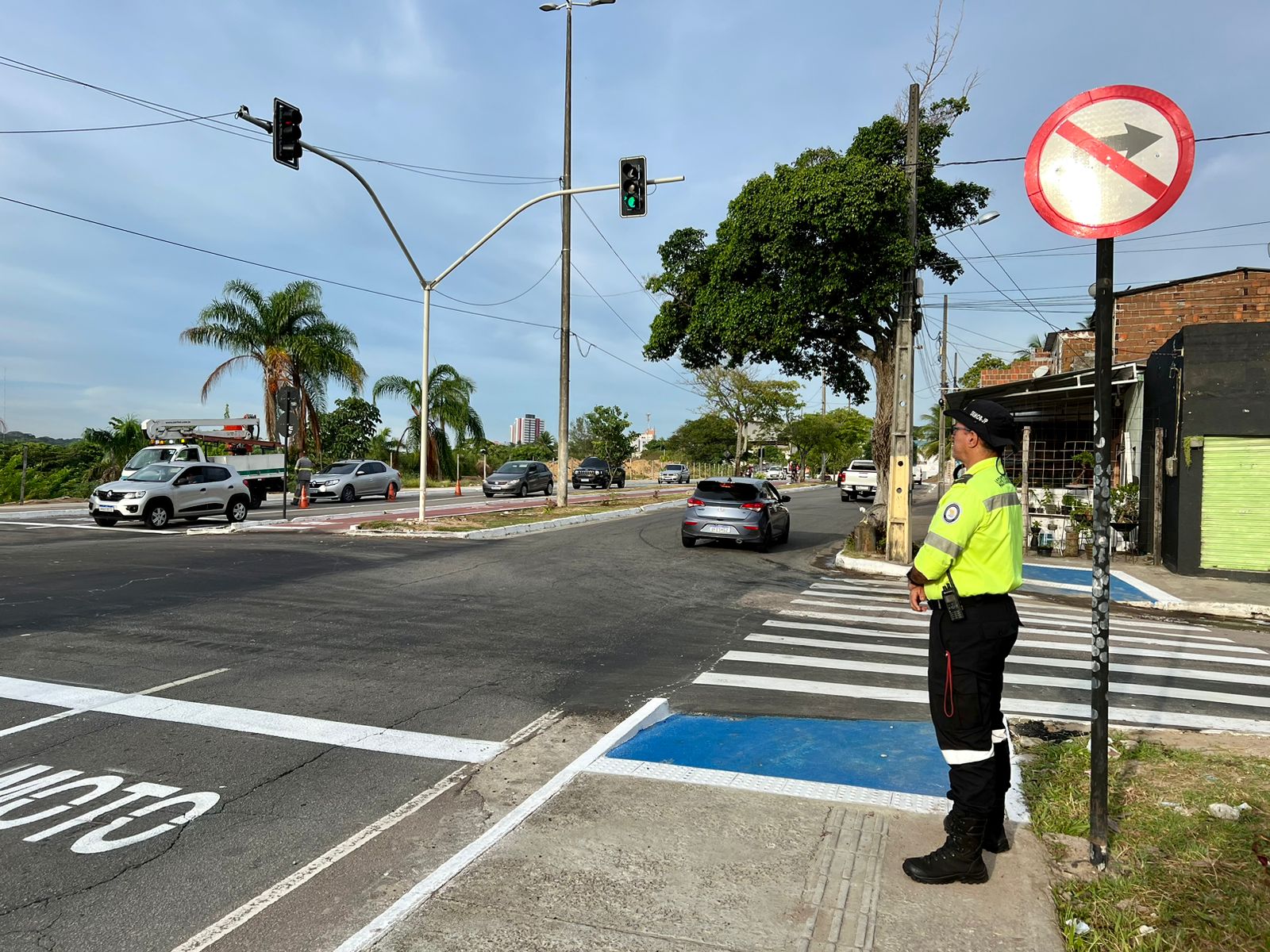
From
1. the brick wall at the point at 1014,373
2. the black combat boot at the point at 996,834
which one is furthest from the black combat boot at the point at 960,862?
the brick wall at the point at 1014,373

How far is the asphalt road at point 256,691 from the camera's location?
3525mm

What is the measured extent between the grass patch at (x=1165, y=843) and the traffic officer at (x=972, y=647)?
0.40 metres

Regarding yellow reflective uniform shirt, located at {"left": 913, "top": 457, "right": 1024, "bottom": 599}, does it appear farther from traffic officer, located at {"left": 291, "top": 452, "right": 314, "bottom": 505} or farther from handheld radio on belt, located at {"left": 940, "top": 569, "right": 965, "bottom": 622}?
traffic officer, located at {"left": 291, "top": 452, "right": 314, "bottom": 505}

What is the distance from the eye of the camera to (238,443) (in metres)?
31.9

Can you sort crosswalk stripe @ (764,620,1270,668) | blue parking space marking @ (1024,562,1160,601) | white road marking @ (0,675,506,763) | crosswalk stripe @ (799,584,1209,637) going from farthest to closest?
blue parking space marking @ (1024,562,1160,601), crosswalk stripe @ (799,584,1209,637), crosswalk stripe @ (764,620,1270,668), white road marking @ (0,675,506,763)

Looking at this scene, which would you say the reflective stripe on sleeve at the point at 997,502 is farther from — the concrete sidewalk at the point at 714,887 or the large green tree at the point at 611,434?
the large green tree at the point at 611,434

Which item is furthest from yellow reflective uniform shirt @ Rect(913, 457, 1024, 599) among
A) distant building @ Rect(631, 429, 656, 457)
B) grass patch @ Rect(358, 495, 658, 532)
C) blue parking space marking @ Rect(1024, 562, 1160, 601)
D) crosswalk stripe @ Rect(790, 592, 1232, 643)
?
distant building @ Rect(631, 429, 656, 457)

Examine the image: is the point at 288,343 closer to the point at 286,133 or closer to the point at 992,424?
the point at 286,133

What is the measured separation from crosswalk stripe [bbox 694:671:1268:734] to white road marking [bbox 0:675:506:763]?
92.5 inches

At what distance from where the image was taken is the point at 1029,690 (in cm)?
662

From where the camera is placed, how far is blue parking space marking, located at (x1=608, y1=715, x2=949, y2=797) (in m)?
4.56

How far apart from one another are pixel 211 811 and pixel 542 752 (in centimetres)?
171

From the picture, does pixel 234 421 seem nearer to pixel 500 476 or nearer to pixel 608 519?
pixel 500 476

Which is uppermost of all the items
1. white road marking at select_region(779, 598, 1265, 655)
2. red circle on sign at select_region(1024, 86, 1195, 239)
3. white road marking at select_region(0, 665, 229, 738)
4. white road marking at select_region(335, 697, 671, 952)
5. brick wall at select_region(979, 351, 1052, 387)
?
brick wall at select_region(979, 351, 1052, 387)
